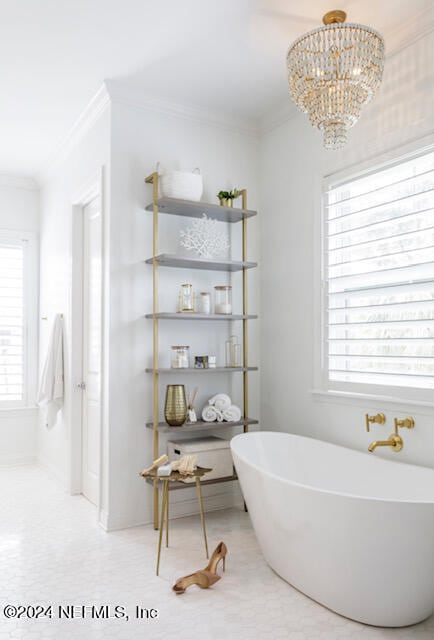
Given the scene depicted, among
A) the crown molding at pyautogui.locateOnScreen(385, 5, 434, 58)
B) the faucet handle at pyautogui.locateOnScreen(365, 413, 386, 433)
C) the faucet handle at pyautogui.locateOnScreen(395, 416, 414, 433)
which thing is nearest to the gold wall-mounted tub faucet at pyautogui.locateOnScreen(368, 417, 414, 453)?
the faucet handle at pyautogui.locateOnScreen(395, 416, 414, 433)

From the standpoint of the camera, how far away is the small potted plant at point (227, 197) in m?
3.68

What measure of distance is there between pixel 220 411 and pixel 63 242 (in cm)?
209

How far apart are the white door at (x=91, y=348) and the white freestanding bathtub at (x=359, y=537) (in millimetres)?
1458

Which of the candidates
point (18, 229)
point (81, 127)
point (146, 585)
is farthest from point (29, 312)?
point (146, 585)

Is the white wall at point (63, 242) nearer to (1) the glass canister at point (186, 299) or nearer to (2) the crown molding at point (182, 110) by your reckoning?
(2) the crown molding at point (182, 110)

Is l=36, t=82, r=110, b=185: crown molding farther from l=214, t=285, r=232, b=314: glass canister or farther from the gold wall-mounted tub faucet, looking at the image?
the gold wall-mounted tub faucet

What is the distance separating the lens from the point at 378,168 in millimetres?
3021

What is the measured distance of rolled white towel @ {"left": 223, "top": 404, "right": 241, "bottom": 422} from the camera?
3.61 metres

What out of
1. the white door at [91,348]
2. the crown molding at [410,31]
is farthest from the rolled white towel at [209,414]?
the crown molding at [410,31]

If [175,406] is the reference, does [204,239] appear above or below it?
above

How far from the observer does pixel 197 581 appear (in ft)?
8.28

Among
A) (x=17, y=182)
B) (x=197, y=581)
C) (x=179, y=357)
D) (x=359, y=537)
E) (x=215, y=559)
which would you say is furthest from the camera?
(x=17, y=182)

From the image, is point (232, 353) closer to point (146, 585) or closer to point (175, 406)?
point (175, 406)

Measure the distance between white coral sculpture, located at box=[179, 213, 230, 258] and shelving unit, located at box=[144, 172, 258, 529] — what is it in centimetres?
7
